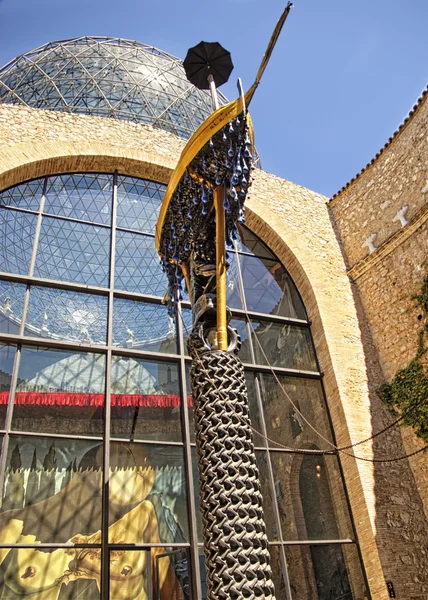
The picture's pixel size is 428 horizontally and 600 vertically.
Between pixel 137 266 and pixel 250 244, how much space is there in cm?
242

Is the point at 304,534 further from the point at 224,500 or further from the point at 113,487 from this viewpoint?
the point at 224,500

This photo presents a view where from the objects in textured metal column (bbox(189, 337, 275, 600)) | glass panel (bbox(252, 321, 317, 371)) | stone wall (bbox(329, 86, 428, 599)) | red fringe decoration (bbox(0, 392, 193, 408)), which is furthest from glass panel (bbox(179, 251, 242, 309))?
textured metal column (bbox(189, 337, 275, 600))

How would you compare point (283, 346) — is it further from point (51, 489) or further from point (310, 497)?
point (51, 489)

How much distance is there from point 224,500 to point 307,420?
5782mm

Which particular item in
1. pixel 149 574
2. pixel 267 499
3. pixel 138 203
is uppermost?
pixel 138 203

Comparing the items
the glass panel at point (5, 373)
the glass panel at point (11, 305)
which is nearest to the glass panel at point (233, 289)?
the glass panel at point (11, 305)

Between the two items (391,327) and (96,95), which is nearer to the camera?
(391,327)

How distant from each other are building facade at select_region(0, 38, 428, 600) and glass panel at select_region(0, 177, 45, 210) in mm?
33

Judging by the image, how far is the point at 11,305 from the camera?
7.46 meters

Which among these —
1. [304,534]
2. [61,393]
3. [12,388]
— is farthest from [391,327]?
[12,388]

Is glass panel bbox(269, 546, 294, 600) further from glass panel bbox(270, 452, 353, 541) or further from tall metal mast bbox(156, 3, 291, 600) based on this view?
tall metal mast bbox(156, 3, 291, 600)

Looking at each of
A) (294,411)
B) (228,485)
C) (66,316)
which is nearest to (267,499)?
(294,411)

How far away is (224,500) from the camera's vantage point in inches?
123

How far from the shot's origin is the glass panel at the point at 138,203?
9.69 metres
